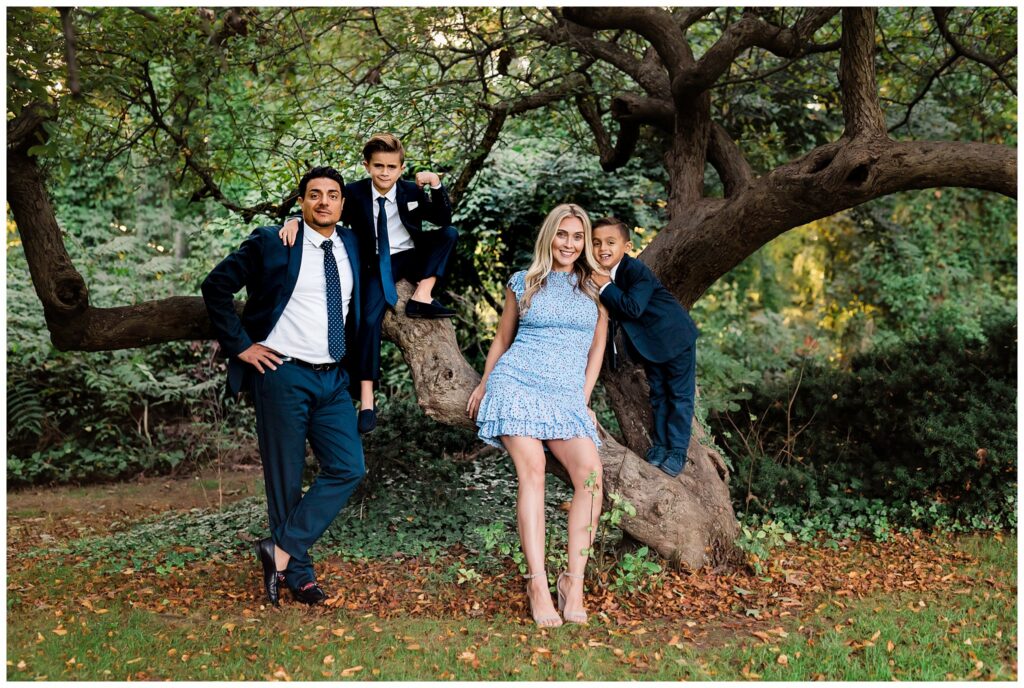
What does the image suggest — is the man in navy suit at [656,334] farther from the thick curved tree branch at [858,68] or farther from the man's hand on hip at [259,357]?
the man's hand on hip at [259,357]

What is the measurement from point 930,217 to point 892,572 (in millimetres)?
7841

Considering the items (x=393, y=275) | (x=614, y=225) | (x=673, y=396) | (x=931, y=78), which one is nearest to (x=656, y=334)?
(x=673, y=396)

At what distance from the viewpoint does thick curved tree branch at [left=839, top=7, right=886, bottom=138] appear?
208 inches

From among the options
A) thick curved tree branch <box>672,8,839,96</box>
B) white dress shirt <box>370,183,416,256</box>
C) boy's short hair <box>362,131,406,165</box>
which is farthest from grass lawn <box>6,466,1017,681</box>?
thick curved tree branch <box>672,8,839,96</box>

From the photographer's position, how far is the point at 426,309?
4.98 m

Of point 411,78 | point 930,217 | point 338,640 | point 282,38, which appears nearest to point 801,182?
point 411,78

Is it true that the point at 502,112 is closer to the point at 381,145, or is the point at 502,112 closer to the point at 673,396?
the point at 381,145

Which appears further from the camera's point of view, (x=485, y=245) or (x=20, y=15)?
(x=485, y=245)

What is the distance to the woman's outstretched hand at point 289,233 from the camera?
448cm

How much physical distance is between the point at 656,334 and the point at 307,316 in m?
1.89

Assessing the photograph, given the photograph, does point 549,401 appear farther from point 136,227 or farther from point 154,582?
point 136,227

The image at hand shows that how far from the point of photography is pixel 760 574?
5105mm

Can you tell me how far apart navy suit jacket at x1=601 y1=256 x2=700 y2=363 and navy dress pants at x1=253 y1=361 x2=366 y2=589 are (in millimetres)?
1561

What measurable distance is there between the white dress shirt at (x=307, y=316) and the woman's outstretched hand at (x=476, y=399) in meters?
0.80
